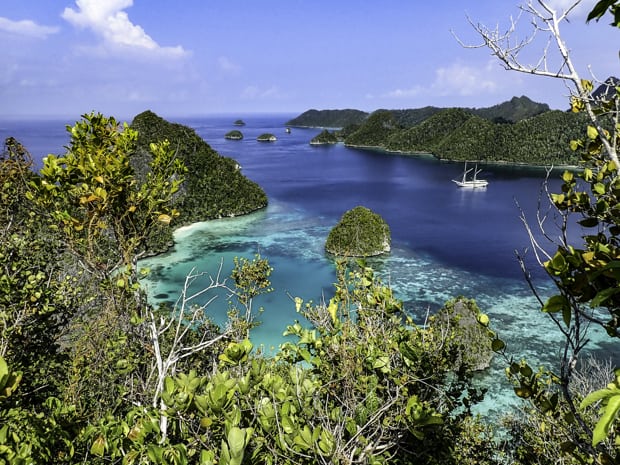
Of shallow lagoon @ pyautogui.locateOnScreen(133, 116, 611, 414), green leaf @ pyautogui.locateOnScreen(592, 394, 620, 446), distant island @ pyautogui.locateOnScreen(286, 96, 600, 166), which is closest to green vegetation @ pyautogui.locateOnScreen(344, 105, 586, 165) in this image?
distant island @ pyautogui.locateOnScreen(286, 96, 600, 166)

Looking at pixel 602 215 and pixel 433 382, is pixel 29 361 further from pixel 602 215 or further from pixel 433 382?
pixel 602 215

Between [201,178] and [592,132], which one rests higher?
[592,132]

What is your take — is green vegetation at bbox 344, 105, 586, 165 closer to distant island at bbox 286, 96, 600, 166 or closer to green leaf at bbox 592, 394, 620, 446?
distant island at bbox 286, 96, 600, 166

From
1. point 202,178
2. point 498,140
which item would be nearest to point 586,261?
point 202,178

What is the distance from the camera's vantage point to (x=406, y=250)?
34.1 m

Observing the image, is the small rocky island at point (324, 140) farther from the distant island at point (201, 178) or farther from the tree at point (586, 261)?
the tree at point (586, 261)

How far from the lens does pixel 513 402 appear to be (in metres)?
15.8

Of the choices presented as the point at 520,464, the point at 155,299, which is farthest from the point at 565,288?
the point at 155,299

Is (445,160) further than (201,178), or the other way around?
(445,160)

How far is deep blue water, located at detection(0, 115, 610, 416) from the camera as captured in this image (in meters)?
22.4

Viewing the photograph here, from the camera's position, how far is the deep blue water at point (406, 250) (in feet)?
73.4

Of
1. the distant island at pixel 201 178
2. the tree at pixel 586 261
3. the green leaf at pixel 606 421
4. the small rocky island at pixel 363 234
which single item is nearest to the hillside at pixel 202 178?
the distant island at pixel 201 178

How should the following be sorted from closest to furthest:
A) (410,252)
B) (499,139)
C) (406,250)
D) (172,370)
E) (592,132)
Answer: (592,132) < (172,370) < (410,252) < (406,250) < (499,139)

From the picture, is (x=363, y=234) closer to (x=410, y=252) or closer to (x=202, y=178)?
(x=410, y=252)
